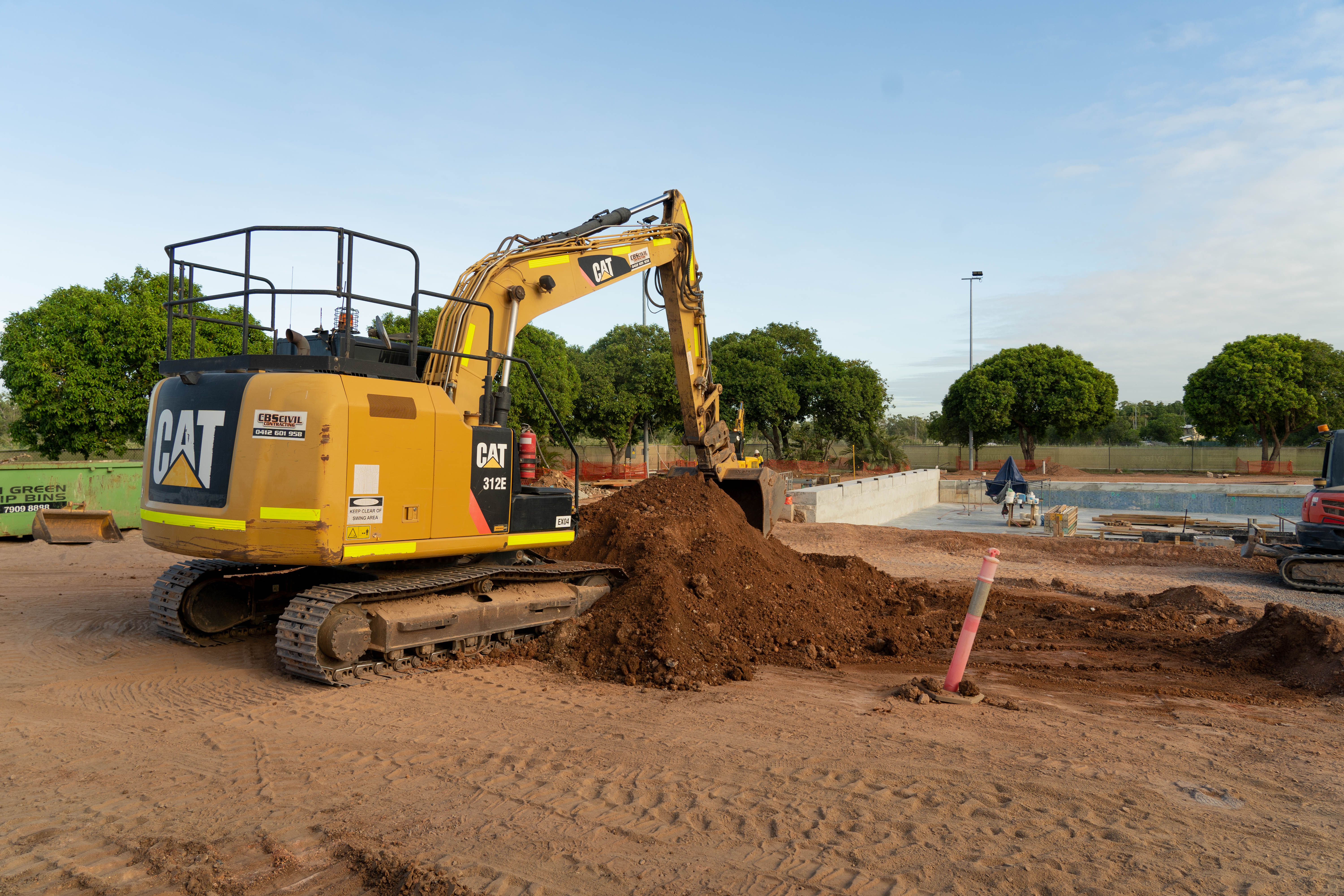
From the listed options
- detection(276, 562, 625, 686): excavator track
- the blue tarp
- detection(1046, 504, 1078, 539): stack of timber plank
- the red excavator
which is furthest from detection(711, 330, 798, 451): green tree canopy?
detection(276, 562, 625, 686): excavator track

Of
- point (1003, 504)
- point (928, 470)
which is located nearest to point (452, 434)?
point (1003, 504)

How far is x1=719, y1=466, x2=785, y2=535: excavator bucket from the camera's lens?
998 cm

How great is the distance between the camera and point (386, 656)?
5.88 m

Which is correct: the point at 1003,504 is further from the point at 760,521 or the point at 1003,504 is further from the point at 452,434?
the point at 452,434

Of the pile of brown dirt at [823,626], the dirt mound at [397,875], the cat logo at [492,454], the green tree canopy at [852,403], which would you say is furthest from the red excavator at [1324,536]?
the green tree canopy at [852,403]

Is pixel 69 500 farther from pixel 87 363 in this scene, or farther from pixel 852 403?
pixel 852 403

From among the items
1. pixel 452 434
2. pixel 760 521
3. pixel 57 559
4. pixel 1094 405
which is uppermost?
pixel 1094 405

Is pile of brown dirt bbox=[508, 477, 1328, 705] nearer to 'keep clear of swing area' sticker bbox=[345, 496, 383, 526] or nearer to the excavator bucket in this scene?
the excavator bucket

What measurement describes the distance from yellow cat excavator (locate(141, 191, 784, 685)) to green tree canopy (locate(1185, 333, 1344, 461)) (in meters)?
49.3

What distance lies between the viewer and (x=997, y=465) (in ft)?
157

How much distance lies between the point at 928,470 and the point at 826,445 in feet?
36.8

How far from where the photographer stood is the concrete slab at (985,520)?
21391mm

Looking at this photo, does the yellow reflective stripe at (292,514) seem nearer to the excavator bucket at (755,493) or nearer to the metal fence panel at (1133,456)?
the excavator bucket at (755,493)

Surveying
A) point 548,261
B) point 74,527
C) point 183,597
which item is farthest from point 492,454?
point 74,527
